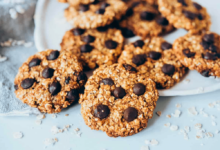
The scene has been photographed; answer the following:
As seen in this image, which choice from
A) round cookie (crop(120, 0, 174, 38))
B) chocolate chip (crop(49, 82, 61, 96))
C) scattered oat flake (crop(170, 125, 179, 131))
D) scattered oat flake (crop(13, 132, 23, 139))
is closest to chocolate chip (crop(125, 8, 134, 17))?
round cookie (crop(120, 0, 174, 38))

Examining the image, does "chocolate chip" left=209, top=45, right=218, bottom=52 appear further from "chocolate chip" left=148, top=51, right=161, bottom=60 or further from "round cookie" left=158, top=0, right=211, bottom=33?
"chocolate chip" left=148, top=51, right=161, bottom=60

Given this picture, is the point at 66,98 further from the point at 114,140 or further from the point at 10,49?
the point at 10,49

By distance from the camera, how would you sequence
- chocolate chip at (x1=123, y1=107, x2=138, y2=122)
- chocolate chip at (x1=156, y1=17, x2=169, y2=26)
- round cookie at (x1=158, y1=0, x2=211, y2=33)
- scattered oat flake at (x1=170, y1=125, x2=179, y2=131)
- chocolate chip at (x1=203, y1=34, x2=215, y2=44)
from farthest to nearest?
chocolate chip at (x1=156, y1=17, x2=169, y2=26), round cookie at (x1=158, y1=0, x2=211, y2=33), chocolate chip at (x1=203, y1=34, x2=215, y2=44), scattered oat flake at (x1=170, y1=125, x2=179, y2=131), chocolate chip at (x1=123, y1=107, x2=138, y2=122)

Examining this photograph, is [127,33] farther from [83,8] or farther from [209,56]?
[209,56]

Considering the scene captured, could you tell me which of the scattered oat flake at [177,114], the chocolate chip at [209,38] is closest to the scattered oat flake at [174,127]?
the scattered oat flake at [177,114]

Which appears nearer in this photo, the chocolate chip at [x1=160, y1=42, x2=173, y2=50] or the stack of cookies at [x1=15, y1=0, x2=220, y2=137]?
the stack of cookies at [x1=15, y1=0, x2=220, y2=137]

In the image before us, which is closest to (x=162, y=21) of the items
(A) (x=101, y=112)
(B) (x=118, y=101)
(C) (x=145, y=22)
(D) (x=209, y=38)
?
(C) (x=145, y=22)

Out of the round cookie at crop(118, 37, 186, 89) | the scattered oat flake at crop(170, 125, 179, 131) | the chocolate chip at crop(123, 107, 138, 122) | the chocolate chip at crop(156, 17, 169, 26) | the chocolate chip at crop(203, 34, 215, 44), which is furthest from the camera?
the chocolate chip at crop(156, 17, 169, 26)
